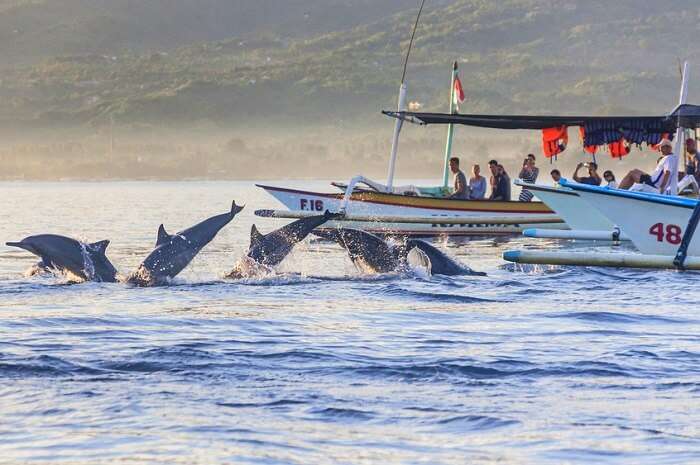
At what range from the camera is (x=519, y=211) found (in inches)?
1496

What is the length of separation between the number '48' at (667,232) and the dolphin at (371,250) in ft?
14.1

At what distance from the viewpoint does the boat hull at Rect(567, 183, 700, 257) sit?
22672 mm

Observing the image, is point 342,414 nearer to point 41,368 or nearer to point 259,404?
point 259,404

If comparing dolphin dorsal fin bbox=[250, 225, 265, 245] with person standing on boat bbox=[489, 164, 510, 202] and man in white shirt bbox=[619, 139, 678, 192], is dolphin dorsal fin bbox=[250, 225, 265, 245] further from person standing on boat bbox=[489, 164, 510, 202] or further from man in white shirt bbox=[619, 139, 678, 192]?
person standing on boat bbox=[489, 164, 510, 202]

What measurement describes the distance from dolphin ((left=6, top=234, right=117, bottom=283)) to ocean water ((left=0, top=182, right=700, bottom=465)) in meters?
0.57

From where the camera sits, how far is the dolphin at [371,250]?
24953mm

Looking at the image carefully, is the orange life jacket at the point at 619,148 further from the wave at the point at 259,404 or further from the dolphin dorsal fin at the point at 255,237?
the wave at the point at 259,404

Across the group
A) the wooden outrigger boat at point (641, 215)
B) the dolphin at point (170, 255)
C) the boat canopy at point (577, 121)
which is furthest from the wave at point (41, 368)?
the boat canopy at point (577, 121)

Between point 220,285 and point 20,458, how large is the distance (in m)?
12.0

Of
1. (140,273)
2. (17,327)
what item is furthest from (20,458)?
(140,273)

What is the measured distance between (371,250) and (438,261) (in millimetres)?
1097

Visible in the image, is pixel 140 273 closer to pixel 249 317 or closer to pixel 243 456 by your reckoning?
pixel 249 317

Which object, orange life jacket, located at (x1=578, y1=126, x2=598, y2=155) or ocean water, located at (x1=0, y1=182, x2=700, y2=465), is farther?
orange life jacket, located at (x1=578, y1=126, x2=598, y2=155)

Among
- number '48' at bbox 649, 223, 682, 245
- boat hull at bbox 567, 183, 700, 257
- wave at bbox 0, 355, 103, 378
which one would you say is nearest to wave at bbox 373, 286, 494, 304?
boat hull at bbox 567, 183, 700, 257
